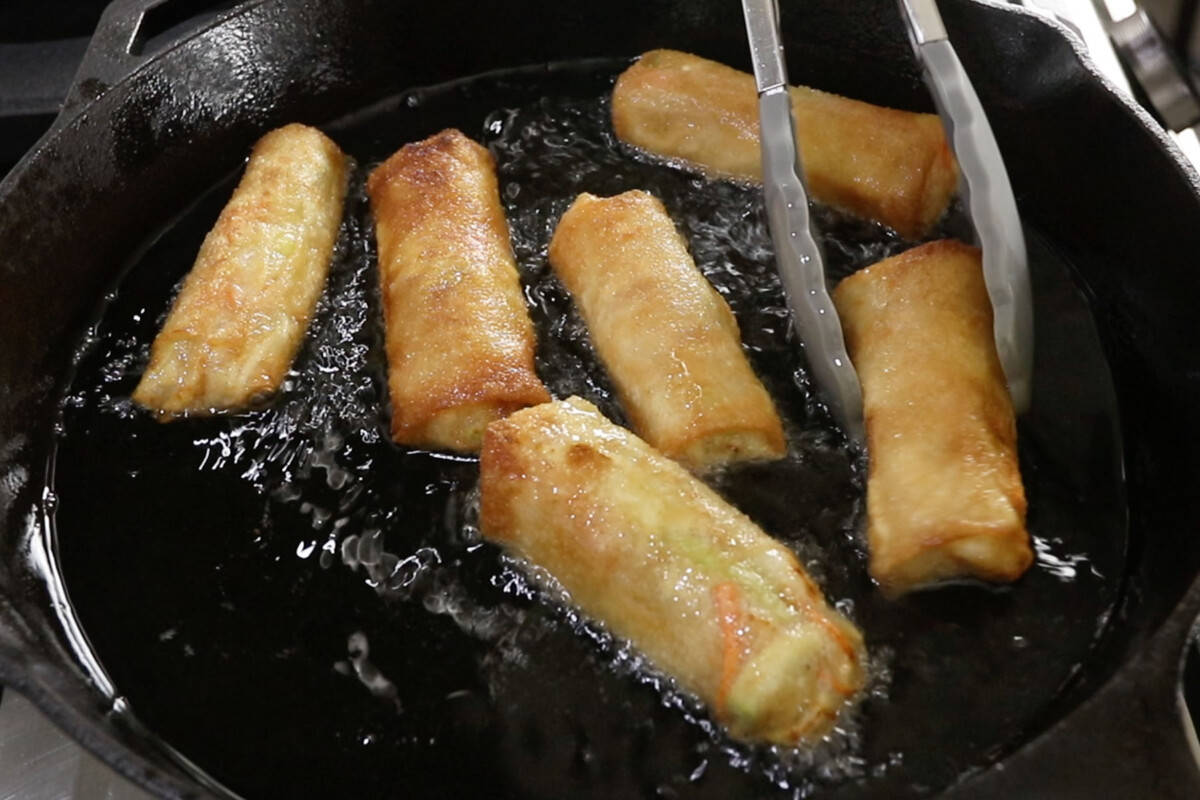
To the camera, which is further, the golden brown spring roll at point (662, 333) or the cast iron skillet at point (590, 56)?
the golden brown spring roll at point (662, 333)

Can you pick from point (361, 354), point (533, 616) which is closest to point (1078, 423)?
point (533, 616)

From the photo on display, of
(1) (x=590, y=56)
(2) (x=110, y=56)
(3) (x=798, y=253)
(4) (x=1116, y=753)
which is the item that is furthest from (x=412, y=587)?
(1) (x=590, y=56)

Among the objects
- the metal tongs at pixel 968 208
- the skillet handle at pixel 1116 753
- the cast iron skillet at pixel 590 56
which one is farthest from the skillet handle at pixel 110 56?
the skillet handle at pixel 1116 753

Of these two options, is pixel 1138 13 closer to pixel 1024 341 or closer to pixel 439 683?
pixel 1024 341

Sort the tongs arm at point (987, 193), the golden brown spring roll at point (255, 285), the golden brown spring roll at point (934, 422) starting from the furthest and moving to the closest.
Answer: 1. the golden brown spring roll at point (255, 285)
2. the tongs arm at point (987, 193)
3. the golden brown spring roll at point (934, 422)

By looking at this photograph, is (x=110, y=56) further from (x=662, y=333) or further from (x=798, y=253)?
(x=798, y=253)

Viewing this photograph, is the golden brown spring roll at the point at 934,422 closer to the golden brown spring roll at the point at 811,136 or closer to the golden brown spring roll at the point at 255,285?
the golden brown spring roll at the point at 811,136

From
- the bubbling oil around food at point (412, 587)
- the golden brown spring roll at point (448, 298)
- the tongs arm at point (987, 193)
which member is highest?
the tongs arm at point (987, 193)
